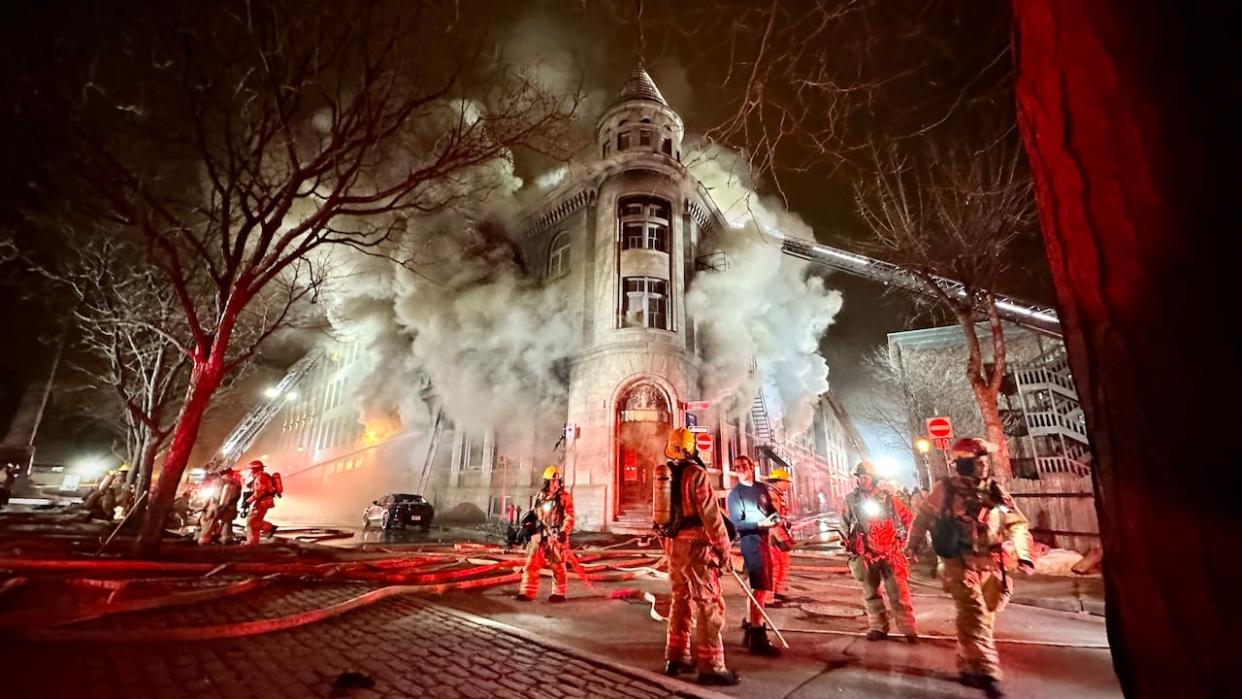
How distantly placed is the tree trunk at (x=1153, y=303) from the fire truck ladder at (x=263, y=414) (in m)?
50.1

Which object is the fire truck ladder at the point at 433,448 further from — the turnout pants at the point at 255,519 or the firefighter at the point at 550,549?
the firefighter at the point at 550,549

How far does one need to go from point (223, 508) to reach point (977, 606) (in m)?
15.5

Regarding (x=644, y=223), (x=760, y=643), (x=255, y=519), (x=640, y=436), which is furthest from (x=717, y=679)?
(x=644, y=223)

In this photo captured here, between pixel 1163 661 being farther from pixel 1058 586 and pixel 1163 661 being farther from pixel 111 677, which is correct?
pixel 1058 586

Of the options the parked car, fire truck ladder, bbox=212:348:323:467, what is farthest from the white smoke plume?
fire truck ladder, bbox=212:348:323:467

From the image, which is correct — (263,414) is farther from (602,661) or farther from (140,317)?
(602,661)

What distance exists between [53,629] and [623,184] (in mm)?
21883

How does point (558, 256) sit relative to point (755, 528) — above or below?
above

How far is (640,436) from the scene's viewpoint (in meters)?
20.9

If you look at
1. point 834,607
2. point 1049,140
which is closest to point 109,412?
point 834,607

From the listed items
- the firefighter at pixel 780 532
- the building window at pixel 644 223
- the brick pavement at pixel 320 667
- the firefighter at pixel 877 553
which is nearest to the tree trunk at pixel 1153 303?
the brick pavement at pixel 320 667

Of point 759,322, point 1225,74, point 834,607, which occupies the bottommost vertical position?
point 834,607

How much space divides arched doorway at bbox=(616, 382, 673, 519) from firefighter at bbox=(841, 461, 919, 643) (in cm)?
1438

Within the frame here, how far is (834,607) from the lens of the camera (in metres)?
7.36
